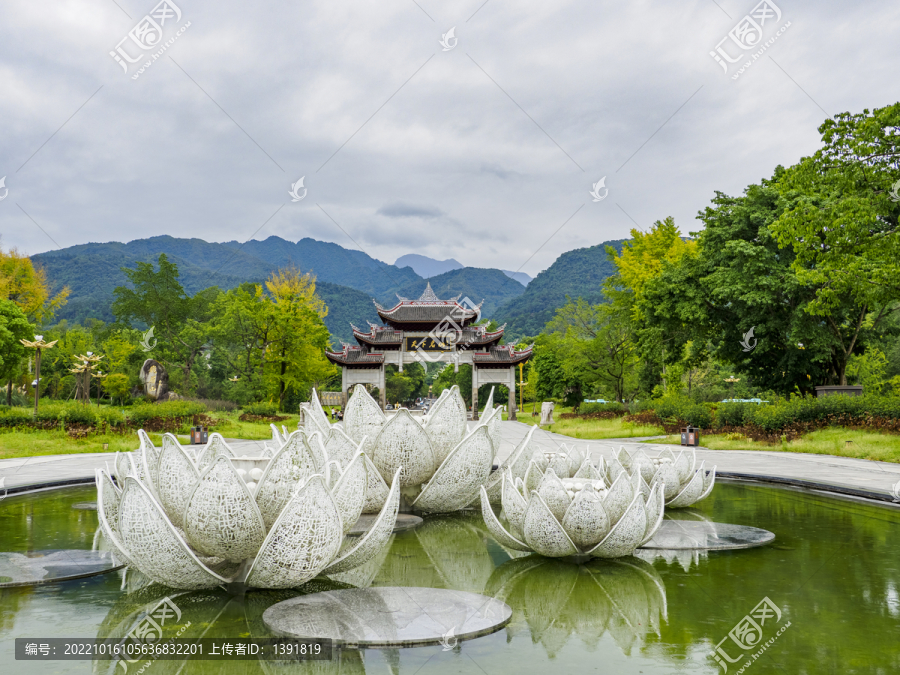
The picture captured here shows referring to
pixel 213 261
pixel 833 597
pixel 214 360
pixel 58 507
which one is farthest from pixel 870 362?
pixel 213 261

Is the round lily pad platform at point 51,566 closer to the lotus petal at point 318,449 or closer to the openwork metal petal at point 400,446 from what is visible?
the lotus petal at point 318,449

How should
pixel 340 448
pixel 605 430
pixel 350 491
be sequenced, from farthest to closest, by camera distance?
1. pixel 605 430
2. pixel 340 448
3. pixel 350 491

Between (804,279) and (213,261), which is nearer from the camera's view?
(804,279)

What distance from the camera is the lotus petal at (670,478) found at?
684 centimetres

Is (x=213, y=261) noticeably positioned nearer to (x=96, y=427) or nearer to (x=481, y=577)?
(x=96, y=427)

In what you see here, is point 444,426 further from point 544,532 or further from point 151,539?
point 151,539

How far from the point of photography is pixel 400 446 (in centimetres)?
599

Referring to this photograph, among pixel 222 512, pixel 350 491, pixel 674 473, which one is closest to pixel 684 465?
pixel 674 473

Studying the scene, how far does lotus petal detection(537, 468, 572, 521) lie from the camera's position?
484 cm

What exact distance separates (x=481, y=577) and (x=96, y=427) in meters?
16.4

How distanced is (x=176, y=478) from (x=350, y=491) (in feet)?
3.79

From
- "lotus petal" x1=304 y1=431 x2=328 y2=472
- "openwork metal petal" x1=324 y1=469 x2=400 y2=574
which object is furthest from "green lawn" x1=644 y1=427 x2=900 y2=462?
"lotus petal" x1=304 y1=431 x2=328 y2=472

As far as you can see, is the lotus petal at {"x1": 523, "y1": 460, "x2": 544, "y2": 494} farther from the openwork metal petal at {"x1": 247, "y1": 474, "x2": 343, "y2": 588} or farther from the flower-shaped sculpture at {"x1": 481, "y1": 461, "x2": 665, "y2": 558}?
the openwork metal petal at {"x1": 247, "y1": 474, "x2": 343, "y2": 588}

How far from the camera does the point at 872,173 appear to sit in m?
12.6
